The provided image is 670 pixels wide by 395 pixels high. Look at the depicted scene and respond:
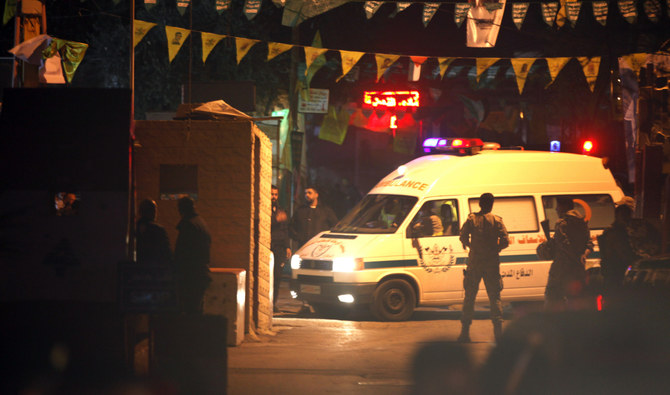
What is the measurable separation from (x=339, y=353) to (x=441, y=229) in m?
3.92

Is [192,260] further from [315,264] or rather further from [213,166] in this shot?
[315,264]

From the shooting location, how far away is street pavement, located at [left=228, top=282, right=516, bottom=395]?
26.5 ft

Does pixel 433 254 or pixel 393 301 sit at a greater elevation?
pixel 433 254

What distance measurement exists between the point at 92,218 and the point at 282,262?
20.8 ft

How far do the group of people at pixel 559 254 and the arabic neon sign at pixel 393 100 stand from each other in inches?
585

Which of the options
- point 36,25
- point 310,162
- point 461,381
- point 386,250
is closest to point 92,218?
point 461,381

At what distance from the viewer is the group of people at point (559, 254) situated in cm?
1052

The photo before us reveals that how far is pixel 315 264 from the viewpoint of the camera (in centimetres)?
1320

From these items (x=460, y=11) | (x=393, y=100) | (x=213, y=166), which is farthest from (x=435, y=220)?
(x=393, y=100)

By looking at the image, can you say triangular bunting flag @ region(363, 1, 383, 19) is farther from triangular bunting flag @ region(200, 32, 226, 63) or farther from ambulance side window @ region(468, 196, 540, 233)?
ambulance side window @ region(468, 196, 540, 233)

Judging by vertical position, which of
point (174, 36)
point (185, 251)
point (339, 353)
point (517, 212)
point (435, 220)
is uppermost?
point (174, 36)

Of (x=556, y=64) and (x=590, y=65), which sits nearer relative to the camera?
(x=556, y=64)

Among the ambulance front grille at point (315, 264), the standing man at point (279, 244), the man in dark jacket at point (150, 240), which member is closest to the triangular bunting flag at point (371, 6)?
the standing man at point (279, 244)

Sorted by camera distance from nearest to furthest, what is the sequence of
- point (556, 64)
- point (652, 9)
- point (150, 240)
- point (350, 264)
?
point (150, 240)
point (350, 264)
point (652, 9)
point (556, 64)
